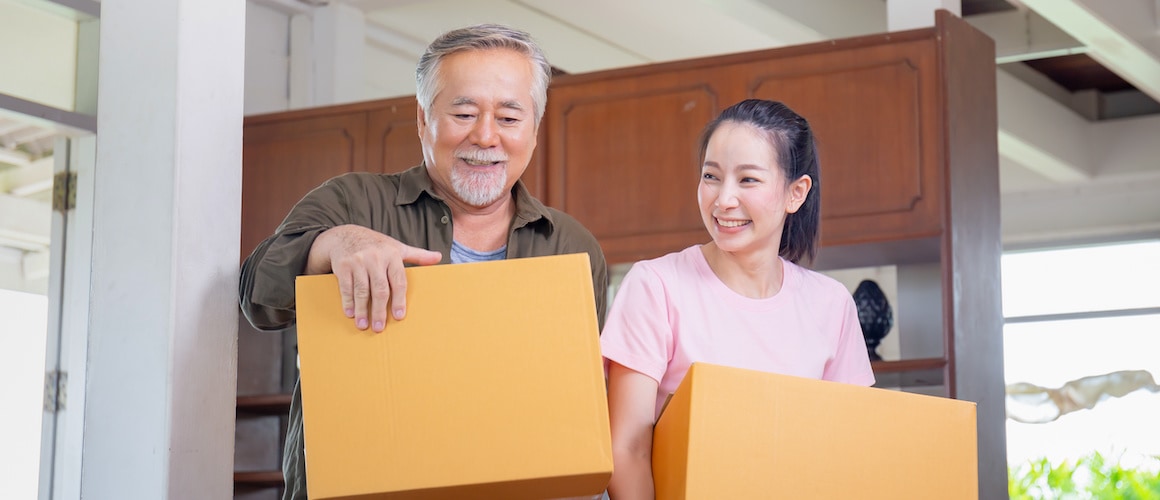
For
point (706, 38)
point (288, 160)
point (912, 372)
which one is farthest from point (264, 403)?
point (706, 38)

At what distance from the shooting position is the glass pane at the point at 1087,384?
699 centimetres

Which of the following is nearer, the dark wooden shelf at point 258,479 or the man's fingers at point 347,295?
the man's fingers at point 347,295

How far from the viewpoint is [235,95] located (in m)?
1.56

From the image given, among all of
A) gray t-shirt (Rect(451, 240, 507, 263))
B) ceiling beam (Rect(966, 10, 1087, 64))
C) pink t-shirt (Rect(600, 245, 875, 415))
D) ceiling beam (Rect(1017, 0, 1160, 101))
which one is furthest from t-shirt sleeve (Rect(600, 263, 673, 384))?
ceiling beam (Rect(966, 10, 1087, 64))

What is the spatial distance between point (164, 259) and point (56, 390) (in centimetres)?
259

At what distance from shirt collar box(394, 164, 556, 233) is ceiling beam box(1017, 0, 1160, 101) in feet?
9.86

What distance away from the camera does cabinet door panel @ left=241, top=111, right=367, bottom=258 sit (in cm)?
429

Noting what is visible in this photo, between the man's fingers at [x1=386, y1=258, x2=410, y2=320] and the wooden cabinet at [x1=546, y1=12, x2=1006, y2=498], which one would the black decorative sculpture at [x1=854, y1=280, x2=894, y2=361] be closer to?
the wooden cabinet at [x1=546, y1=12, x2=1006, y2=498]

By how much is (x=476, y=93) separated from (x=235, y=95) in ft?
1.01

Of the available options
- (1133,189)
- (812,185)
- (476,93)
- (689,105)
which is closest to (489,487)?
(476,93)

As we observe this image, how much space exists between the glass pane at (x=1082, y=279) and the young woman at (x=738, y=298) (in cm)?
606

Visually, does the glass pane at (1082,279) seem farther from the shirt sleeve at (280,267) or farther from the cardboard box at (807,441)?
the shirt sleeve at (280,267)

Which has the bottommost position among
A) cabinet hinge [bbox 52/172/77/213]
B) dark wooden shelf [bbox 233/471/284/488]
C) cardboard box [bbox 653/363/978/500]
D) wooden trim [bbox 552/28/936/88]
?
dark wooden shelf [bbox 233/471/284/488]

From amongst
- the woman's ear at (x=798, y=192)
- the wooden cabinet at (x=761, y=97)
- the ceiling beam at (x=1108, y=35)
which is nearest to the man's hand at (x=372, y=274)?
the woman's ear at (x=798, y=192)
